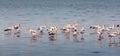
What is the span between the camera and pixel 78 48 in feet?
108

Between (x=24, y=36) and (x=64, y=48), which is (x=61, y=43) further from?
(x=24, y=36)

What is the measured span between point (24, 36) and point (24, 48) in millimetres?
6317

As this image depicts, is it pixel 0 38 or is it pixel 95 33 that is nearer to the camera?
pixel 0 38

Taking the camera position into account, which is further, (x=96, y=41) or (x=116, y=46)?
(x=96, y=41)

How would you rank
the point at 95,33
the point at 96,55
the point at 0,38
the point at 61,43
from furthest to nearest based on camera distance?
the point at 95,33, the point at 0,38, the point at 61,43, the point at 96,55

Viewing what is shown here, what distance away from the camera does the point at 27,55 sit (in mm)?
30234

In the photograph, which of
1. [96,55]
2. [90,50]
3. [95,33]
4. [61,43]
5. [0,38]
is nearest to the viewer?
[96,55]

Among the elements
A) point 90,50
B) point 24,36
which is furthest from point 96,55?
point 24,36

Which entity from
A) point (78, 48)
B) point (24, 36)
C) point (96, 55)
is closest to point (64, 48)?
point (78, 48)

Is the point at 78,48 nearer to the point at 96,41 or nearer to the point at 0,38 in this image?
the point at 96,41

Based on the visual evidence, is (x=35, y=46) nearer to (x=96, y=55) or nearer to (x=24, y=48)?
(x=24, y=48)

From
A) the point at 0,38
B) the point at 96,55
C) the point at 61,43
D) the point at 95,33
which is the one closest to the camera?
the point at 96,55

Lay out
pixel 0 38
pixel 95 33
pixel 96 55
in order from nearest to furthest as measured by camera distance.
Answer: pixel 96 55
pixel 0 38
pixel 95 33

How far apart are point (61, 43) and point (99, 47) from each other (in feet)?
11.3
